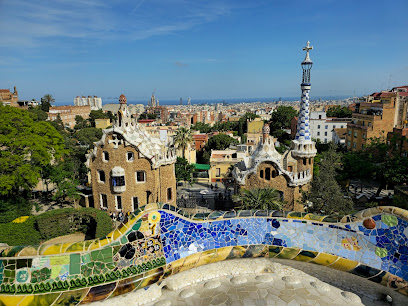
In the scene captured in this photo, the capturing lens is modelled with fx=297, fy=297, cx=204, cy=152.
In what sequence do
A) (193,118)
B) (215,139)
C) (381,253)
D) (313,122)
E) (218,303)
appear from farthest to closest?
(193,118) → (313,122) → (215,139) → (381,253) → (218,303)

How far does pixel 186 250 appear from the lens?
378 inches

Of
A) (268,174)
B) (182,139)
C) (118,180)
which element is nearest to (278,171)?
(268,174)

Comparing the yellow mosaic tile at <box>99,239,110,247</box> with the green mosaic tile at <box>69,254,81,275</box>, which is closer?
→ the green mosaic tile at <box>69,254,81,275</box>

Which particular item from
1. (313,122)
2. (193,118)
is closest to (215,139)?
(313,122)

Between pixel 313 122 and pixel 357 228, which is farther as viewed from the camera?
pixel 313 122

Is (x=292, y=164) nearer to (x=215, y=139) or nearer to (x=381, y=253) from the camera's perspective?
(x=381, y=253)

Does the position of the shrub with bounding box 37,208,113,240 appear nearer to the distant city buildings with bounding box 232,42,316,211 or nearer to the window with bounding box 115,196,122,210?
the window with bounding box 115,196,122,210

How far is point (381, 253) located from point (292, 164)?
49.3 ft

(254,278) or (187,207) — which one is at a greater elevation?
(254,278)

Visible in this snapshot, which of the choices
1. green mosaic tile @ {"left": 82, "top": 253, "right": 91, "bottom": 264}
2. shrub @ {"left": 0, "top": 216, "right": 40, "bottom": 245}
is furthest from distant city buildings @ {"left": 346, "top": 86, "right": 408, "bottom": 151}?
green mosaic tile @ {"left": 82, "top": 253, "right": 91, "bottom": 264}

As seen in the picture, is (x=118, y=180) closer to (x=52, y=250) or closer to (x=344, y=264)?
(x=52, y=250)

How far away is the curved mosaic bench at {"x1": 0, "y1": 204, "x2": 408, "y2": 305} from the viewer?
26.4 feet

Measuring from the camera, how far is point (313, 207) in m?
19.3

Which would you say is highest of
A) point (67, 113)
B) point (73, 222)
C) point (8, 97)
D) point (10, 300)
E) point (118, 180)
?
point (8, 97)
